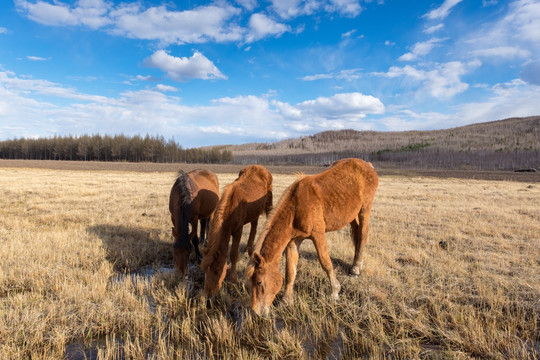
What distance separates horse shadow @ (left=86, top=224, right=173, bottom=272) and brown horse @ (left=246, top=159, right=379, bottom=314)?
3.05 meters

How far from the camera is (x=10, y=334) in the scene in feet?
11.2

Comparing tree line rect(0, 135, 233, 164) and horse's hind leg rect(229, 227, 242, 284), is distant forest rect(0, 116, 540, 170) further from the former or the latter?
horse's hind leg rect(229, 227, 242, 284)

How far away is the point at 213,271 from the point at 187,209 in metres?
1.78

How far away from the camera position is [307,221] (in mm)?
4160

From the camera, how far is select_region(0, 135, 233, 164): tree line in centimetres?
9256

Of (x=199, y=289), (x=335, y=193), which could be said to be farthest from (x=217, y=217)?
(x=335, y=193)

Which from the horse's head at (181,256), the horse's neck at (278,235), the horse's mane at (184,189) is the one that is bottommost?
the horse's head at (181,256)

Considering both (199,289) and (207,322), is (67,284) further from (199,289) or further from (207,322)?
(207,322)

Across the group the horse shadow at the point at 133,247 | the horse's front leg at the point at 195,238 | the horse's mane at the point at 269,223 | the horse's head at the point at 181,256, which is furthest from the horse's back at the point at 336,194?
the horse shadow at the point at 133,247

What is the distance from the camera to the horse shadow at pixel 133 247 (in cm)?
593

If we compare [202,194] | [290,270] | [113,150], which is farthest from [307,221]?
[113,150]

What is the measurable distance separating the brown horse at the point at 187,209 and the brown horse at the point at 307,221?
199 cm

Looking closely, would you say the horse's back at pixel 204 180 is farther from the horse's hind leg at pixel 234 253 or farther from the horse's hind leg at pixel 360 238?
the horse's hind leg at pixel 360 238

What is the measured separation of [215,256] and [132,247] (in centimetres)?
334
